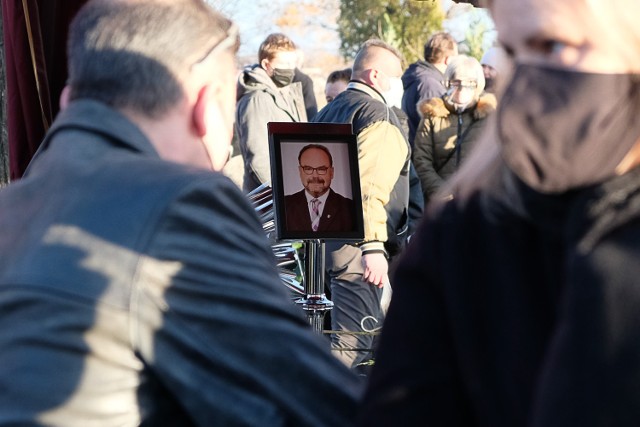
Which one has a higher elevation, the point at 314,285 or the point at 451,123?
the point at 451,123

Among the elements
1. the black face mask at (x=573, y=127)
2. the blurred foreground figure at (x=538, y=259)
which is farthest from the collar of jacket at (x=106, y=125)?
the black face mask at (x=573, y=127)

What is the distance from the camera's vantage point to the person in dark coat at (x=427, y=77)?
26.7 feet

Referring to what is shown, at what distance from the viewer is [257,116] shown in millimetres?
6824

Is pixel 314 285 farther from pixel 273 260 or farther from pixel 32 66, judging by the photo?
pixel 273 260

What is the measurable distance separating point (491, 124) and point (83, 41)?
1.09m

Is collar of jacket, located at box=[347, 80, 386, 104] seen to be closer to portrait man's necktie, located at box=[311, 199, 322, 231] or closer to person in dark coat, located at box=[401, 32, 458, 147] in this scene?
portrait man's necktie, located at box=[311, 199, 322, 231]

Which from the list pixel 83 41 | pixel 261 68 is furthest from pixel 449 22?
pixel 83 41

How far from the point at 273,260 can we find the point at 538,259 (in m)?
0.90

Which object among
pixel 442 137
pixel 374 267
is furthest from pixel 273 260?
pixel 442 137

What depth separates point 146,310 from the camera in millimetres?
1686

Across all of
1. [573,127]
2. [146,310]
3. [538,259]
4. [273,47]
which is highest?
[273,47]

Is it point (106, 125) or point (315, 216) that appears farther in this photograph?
point (315, 216)

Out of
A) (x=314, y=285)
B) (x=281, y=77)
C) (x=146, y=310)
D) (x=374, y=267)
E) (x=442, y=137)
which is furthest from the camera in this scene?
(x=281, y=77)

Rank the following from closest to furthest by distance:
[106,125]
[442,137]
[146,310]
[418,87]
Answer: [146,310] < [106,125] < [442,137] < [418,87]
